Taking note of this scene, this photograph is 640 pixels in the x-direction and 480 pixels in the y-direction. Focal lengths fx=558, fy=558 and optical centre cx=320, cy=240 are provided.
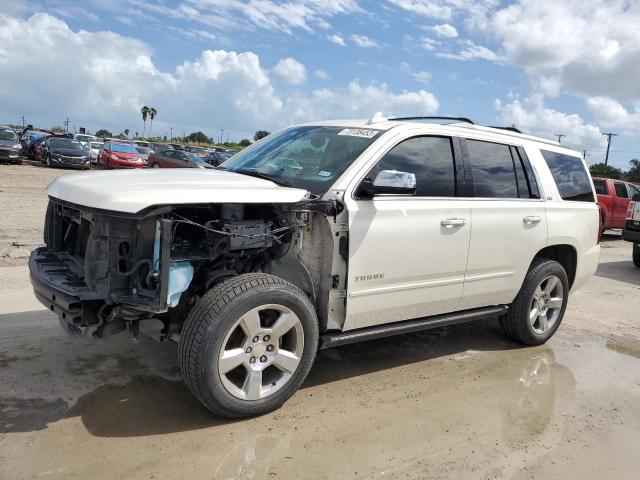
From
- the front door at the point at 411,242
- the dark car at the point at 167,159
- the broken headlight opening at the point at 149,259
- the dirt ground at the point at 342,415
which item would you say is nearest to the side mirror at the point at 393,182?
the front door at the point at 411,242

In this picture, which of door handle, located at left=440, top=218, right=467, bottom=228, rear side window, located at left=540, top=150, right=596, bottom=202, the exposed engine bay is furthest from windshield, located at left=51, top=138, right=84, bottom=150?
door handle, located at left=440, top=218, right=467, bottom=228

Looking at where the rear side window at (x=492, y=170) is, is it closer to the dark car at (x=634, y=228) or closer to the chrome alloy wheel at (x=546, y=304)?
the chrome alloy wheel at (x=546, y=304)

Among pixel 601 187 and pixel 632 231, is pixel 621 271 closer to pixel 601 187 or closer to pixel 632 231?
pixel 632 231

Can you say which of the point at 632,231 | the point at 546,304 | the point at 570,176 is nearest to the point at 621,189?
the point at 632,231

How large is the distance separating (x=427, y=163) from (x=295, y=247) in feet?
4.22

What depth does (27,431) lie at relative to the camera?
3211 mm

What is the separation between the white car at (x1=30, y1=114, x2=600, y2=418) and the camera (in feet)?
10.7

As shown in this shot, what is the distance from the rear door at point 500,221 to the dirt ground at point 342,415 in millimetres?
720

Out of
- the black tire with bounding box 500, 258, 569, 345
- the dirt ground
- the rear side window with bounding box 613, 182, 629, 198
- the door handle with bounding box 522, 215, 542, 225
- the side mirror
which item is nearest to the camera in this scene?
the dirt ground

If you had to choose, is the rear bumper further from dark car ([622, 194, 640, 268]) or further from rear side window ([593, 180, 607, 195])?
rear side window ([593, 180, 607, 195])

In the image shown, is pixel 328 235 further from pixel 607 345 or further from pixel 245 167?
pixel 607 345

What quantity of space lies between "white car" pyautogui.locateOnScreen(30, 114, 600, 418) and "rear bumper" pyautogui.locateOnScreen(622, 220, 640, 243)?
7.18 metres

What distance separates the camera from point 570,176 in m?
5.62

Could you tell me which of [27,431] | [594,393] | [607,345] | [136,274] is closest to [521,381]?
[594,393]
